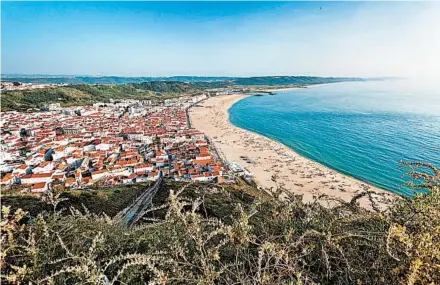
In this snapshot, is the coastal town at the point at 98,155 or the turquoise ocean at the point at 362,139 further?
the turquoise ocean at the point at 362,139

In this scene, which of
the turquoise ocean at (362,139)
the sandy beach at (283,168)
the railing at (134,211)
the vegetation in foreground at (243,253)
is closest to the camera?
the vegetation in foreground at (243,253)

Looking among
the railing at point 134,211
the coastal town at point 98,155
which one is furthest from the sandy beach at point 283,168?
the railing at point 134,211

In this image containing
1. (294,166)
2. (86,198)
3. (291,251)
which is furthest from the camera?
(294,166)

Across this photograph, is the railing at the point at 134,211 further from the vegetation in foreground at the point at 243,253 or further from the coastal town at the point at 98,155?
the coastal town at the point at 98,155

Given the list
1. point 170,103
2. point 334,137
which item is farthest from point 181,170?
point 170,103

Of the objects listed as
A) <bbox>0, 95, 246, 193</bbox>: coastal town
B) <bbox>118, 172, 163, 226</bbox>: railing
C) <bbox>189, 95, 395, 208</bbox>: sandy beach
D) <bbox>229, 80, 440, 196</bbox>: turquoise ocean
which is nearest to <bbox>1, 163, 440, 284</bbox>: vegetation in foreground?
<bbox>118, 172, 163, 226</bbox>: railing

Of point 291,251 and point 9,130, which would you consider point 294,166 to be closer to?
point 291,251

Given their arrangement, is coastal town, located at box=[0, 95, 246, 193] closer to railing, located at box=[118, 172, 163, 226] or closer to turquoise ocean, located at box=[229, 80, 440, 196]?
railing, located at box=[118, 172, 163, 226]
